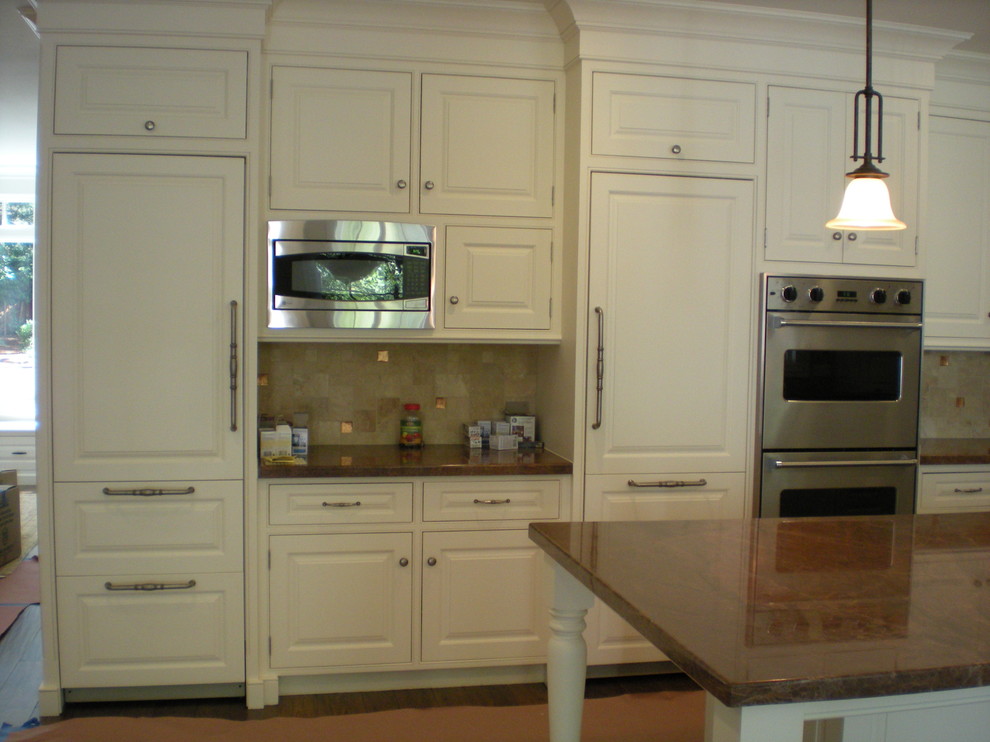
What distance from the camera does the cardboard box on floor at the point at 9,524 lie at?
4613 mm

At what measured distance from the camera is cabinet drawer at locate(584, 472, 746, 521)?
9.95 ft

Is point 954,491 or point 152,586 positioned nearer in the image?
point 152,586

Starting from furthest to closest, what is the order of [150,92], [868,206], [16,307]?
1. [16,307]
2. [150,92]
3. [868,206]

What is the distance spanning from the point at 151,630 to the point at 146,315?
106cm

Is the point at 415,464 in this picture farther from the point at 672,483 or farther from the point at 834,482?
the point at 834,482

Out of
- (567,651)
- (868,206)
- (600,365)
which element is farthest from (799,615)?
(600,365)

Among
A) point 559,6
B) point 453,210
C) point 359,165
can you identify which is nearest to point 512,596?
point 453,210

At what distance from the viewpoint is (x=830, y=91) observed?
3.12 m

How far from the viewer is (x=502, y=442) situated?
3.34 meters

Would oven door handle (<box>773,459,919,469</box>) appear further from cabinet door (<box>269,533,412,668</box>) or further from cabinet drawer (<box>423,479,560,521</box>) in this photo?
cabinet door (<box>269,533,412,668</box>)

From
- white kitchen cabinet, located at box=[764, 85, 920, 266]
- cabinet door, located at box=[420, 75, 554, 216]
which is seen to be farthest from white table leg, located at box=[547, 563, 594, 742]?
white kitchen cabinet, located at box=[764, 85, 920, 266]

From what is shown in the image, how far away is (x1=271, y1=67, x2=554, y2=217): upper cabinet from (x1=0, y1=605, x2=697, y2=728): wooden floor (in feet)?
5.68

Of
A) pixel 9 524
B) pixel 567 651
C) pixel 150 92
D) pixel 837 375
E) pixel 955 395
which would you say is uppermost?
pixel 150 92

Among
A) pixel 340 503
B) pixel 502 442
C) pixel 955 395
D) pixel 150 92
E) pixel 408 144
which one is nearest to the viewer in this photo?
pixel 150 92
